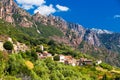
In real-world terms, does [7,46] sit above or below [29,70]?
above

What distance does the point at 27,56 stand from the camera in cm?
7662

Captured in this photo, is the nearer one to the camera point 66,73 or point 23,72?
point 23,72

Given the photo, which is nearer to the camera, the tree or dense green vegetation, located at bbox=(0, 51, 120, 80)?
dense green vegetation, located at bbox=(0, 51, 120, 80)

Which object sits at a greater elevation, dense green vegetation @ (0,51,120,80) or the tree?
the tree

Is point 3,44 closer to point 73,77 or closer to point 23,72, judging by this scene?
point 73,77

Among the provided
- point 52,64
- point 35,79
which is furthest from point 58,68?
point 35,79

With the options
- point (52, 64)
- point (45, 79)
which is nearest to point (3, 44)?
point (52, 64)

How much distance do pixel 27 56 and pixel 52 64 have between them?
710cm

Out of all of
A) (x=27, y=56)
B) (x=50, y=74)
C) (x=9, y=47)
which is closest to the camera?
(x=50, y=74)

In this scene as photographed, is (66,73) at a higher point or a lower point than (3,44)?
lower

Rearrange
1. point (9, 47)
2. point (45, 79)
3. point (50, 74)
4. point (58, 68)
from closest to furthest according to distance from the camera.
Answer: point (45, 79) → point (50, 74) → point (58, 68) → point (9, 47)

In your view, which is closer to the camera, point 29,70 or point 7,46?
point 29,70

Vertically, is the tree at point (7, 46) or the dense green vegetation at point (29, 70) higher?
the tree at point (7, 46)

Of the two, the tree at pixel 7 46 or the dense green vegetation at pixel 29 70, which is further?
the tree at pixel 7 46
